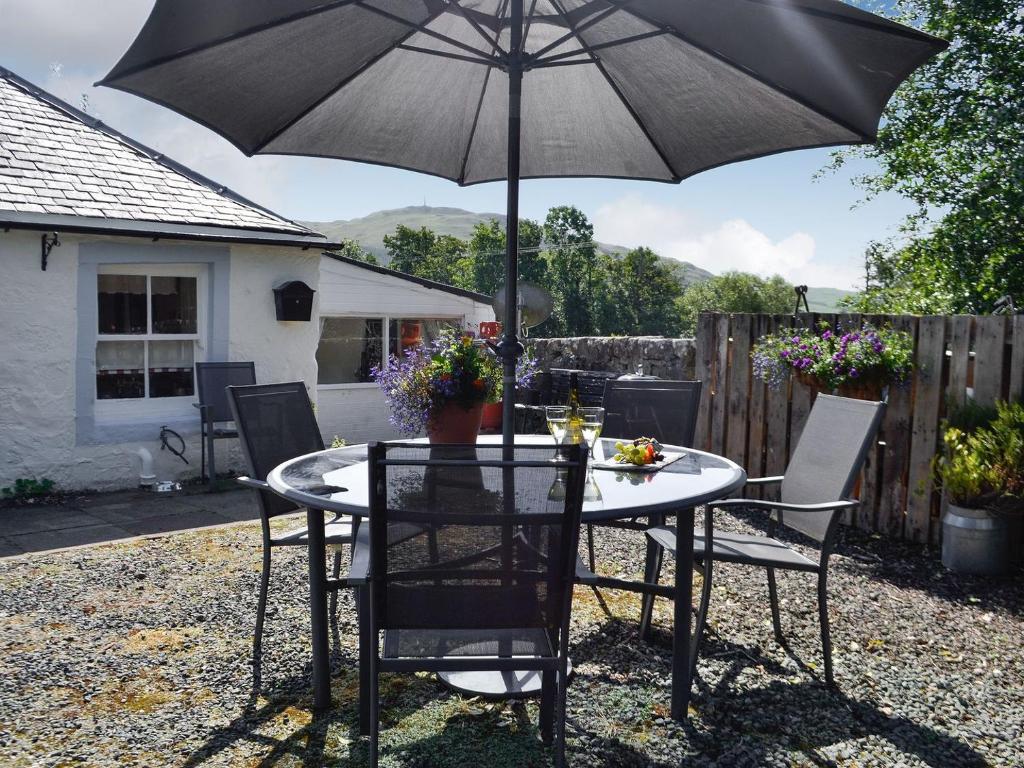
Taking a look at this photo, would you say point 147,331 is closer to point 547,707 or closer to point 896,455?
point 547,707

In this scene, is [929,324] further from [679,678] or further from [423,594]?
[423,594]

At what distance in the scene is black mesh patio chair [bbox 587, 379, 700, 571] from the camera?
12.6 feet

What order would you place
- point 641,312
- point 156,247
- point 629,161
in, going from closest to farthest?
point 629,161 → point 156,247 → point 641,312

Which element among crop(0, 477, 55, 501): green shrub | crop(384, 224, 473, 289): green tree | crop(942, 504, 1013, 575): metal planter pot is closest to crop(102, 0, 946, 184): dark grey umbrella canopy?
crop(942, 504, 1013, 575): metal planter pot

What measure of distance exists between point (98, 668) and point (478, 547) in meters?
1.89

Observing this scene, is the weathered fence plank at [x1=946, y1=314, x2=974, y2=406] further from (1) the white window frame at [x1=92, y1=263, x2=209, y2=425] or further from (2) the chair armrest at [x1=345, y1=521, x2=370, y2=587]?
(1) the white window frame at [x1=92, y1=263, x2=209, y2=425]

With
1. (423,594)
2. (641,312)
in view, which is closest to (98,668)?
(423,594)

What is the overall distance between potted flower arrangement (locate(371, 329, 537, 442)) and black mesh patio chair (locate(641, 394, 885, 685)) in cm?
87

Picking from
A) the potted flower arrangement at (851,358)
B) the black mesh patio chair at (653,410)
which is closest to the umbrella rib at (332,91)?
the black mesh patio chair at (653,410)

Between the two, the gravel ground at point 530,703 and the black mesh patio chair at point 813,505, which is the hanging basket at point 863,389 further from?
the black mesh patio chair at point 813,505

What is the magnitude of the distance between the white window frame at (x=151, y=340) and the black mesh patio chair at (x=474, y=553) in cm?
537

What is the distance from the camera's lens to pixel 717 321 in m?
6.26

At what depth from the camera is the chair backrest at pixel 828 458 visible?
2.96m

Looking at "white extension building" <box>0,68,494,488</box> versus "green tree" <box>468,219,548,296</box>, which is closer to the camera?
"white extension building" <box>0,68,494,488</box>
